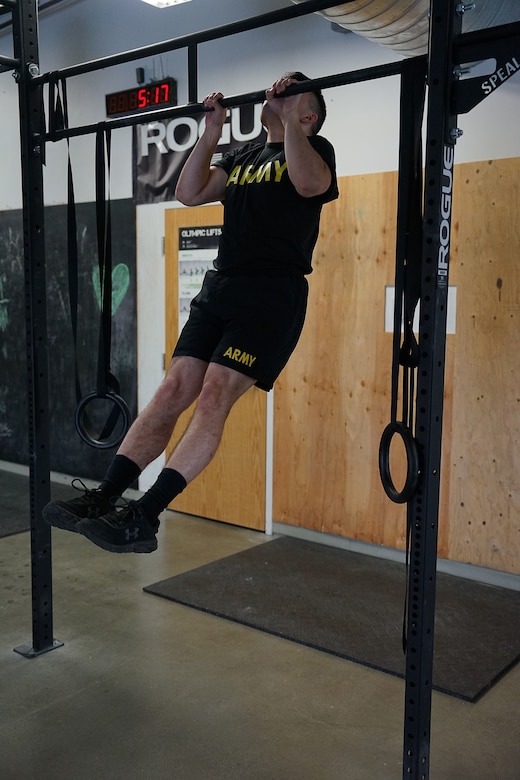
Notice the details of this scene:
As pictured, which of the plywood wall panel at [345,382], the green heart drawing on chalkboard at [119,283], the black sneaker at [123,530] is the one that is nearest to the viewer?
the black sneaker at [123,530]

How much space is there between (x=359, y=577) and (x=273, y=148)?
252 centimetres

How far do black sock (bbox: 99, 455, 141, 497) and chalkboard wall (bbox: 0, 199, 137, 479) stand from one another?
3.25 metres

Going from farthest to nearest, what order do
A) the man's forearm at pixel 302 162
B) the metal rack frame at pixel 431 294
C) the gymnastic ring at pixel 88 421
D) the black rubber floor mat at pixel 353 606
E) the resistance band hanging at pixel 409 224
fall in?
the black rubber floor mat at pixel 353 606 < the gymnastic ring at pixel 88 421 < the man's forearm at pixel 302 162 < the resistance band hanging at pixel 409 224 < the metal rack frame at pixel 431 294

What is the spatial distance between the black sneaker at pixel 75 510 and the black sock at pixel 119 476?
3cm

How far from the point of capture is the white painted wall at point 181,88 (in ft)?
14.1

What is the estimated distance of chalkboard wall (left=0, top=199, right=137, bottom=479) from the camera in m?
5.67

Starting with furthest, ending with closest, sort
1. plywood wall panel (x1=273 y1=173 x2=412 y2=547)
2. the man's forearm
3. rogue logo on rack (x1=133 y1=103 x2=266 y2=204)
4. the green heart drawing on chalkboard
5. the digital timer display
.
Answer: the green heart drawing on chalkboard < the digital timer display < rogue logo on rack (x1=133 y1=103 x2=266 y2=204) < plywood wall panel (x1=273 y1=173 x2=412 y2=547) < the man's forearm

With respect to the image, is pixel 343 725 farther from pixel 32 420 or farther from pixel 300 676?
pixel 32 420

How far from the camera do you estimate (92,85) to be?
5691 mm

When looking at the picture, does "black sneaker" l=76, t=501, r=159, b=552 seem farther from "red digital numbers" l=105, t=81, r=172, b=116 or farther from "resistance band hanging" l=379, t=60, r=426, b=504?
"red digital numbers" l=105, t=81, r=172, b=116

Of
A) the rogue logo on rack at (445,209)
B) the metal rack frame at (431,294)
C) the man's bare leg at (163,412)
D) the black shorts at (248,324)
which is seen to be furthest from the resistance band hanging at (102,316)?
the rogue logo on rack at (445,209)

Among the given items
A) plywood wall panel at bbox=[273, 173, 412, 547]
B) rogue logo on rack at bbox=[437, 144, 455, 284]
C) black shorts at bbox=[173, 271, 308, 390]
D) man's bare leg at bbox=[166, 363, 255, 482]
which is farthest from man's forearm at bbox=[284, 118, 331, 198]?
Answer: plywood wall panel at bbox=[273, 173, 412, 547]

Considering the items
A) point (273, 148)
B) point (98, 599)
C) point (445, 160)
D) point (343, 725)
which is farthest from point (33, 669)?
point (445, 160)

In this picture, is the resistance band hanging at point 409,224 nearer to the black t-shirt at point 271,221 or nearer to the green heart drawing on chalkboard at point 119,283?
the black t-shirt at point 271,221
